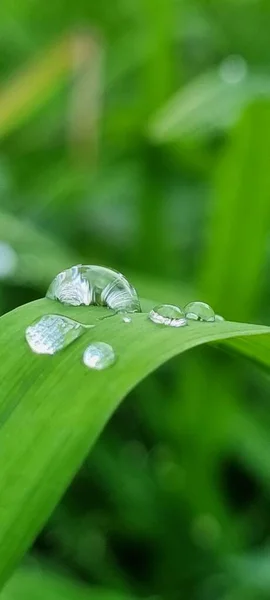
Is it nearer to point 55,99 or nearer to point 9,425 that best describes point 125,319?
point 9,425

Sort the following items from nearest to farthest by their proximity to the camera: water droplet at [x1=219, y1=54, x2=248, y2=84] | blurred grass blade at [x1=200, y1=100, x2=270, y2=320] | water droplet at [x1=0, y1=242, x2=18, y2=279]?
water droplet at [x1=0, y1=242, x2=18, y2=279], blurred grass blade at [x1=200, y1=100, x2=270, y2=320], water droplet at [x1=219, y1=54, x2=248, y2=84]

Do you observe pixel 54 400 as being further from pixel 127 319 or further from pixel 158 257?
pixel 158 257

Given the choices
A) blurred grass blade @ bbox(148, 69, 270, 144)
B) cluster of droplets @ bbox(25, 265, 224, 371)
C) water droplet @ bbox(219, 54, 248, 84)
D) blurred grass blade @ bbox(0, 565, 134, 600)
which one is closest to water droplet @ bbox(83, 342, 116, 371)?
cluster of droplets @ bbox(25, 265, 224, 371)

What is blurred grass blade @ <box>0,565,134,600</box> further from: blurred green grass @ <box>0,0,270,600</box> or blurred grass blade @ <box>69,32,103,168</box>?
blurred grass blade @ <box>69,32,103,168</box>

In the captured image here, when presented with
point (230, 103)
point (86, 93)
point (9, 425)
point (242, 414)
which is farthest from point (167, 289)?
point (9, 425)

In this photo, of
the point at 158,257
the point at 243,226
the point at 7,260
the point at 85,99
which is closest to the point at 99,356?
the point at 7,260
